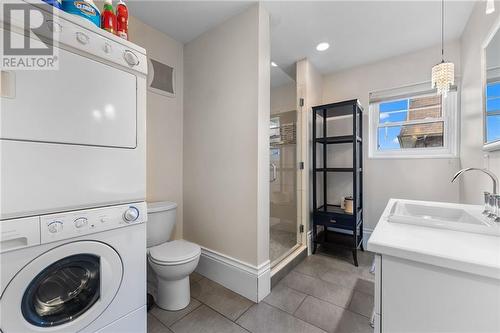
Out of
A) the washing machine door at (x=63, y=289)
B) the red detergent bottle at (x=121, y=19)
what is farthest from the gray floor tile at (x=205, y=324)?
the red detergent bottle at (x=121, y=19)

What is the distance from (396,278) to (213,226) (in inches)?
60.9

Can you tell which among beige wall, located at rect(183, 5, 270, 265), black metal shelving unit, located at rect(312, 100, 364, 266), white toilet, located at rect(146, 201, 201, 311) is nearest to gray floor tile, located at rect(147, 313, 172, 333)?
white toilet, located at rect(146, 201, 201, 311)

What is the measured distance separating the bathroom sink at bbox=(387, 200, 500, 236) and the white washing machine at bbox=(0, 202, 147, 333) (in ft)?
4.52

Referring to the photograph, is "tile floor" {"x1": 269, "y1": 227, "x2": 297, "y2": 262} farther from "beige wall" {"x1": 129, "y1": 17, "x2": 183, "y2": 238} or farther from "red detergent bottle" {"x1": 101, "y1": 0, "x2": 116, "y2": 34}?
"red detergent bottle" {"x1": 101, "y1": 0, "x2": 116, "y2": 34}

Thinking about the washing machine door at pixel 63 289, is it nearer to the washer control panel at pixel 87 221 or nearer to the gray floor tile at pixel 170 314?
the washer control panel at pixel 87 221

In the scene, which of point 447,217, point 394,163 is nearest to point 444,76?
point 447,217

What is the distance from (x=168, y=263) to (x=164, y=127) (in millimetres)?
1320

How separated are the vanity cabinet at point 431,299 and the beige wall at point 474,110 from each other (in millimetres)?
1127

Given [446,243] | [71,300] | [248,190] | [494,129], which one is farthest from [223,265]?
[494,129]

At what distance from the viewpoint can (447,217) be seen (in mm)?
1377

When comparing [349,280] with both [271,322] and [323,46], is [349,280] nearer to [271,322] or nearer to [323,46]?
[271,322]

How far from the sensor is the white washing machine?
791mm

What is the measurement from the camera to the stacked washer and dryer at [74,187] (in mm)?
799

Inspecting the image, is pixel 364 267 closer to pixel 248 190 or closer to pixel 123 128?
pixel 248 190
